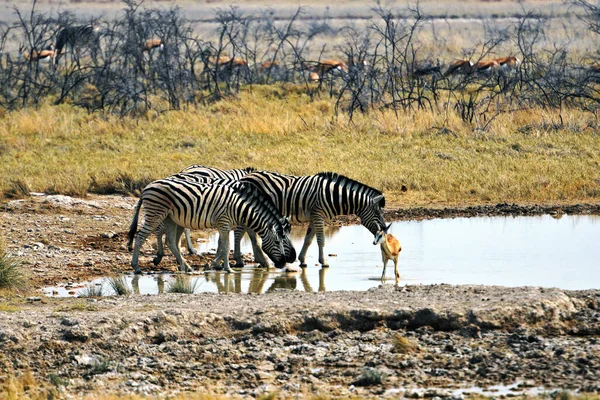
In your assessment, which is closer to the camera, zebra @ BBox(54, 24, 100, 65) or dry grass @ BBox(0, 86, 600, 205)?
dry grass @ BBox(0, 86, 600, 205)

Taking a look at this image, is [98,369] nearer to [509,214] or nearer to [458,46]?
[509,214]

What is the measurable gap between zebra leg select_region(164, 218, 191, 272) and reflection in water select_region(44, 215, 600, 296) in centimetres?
37

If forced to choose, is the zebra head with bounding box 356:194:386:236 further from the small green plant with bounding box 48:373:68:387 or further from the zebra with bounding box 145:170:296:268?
the small green plant with bounding box 48:373:68:387

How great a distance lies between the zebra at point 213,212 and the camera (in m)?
12.9

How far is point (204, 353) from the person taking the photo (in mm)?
8219

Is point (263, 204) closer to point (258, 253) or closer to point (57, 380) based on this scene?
point (258, 253)

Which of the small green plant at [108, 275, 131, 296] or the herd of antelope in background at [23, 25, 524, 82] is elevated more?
the herd of antelope in background at [23, 25, 524, 82]

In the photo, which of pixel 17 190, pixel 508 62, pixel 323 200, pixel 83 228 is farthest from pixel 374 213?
pixel 508 62

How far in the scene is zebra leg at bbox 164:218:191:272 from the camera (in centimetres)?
1292

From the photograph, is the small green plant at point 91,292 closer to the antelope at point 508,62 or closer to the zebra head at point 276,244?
the zebra head at point 276,244

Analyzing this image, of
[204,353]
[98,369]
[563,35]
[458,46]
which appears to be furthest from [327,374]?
[563,35]

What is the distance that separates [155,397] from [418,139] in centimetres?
1525

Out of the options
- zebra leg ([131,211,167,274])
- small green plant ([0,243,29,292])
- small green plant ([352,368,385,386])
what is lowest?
small green plant ([352,368,385,386])

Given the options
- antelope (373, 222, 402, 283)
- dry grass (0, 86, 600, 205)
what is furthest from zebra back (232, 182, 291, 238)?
dry grass (0, 86, 600, 205)
